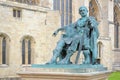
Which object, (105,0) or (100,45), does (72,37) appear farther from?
(105,0)

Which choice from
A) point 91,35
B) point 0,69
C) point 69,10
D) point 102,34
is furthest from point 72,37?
point 102,34

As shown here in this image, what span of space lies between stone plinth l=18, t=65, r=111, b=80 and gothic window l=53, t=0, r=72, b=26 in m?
22.6

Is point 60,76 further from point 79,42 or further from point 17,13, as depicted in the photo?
point 17,13

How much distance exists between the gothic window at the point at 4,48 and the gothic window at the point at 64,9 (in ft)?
31.0

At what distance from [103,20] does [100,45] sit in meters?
4.12

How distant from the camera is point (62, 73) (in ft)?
21.0

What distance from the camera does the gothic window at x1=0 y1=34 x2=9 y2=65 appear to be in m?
20.5

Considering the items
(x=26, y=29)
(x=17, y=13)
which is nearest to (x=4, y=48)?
(x=26, y=29)

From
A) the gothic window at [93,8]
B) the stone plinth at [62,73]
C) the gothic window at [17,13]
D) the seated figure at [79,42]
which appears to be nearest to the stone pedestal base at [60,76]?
the stone plinth at [62,73]

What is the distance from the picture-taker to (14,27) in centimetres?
2111

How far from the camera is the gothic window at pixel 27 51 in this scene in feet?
71.6

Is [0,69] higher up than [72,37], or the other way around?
[72,37]

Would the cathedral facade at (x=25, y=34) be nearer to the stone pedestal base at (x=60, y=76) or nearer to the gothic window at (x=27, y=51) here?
the gothic window at (x=27, y=51)

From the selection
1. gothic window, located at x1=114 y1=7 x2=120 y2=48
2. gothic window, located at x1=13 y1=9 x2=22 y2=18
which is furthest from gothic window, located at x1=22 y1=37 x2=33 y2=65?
gothic window, located at x1=114 y1=7 x2=120 y2=48
